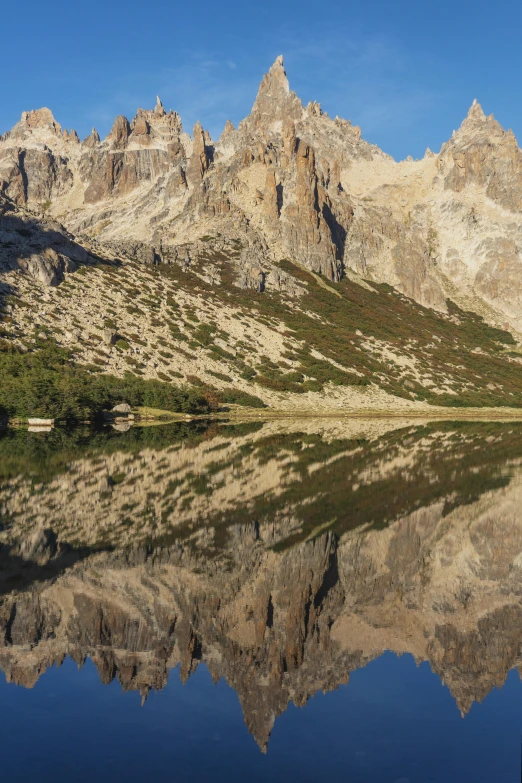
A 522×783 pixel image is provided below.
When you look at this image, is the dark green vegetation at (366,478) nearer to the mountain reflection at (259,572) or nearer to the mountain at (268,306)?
the mountain reflection at (259,572)

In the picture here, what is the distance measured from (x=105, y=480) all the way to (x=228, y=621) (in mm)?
17190

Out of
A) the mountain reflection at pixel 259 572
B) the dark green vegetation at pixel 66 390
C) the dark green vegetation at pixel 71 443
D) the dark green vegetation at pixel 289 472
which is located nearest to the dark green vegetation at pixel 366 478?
the dark green vegetation at pixel 289 472

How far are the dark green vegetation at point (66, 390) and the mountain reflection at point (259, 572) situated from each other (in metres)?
27.8

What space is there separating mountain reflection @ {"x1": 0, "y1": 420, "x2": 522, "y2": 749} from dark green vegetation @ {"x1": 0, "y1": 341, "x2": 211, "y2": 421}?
2780 centimetres

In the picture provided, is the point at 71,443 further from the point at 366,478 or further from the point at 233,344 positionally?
the point at 233,344

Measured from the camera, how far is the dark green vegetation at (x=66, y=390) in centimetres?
6253

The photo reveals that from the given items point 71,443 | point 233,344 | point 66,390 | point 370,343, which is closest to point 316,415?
point 233,344

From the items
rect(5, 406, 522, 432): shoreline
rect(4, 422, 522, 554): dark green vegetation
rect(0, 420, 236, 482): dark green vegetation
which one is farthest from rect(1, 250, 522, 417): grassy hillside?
rect(4, 422, 522, 554): dark green vegetation

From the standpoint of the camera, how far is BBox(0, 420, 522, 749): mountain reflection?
12406mm

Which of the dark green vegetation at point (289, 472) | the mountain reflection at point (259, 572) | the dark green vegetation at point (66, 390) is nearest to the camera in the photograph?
the mountain reflection at point (259, 572)

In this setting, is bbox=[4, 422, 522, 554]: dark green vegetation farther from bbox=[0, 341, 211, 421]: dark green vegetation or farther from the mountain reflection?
bbox=[0, 341, 211, 421]: dark green vegetation

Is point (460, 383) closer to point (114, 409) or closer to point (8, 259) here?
point (114, 409)

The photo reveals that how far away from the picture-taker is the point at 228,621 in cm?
1388

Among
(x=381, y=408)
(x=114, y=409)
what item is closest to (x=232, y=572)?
(x=114, y=409)
